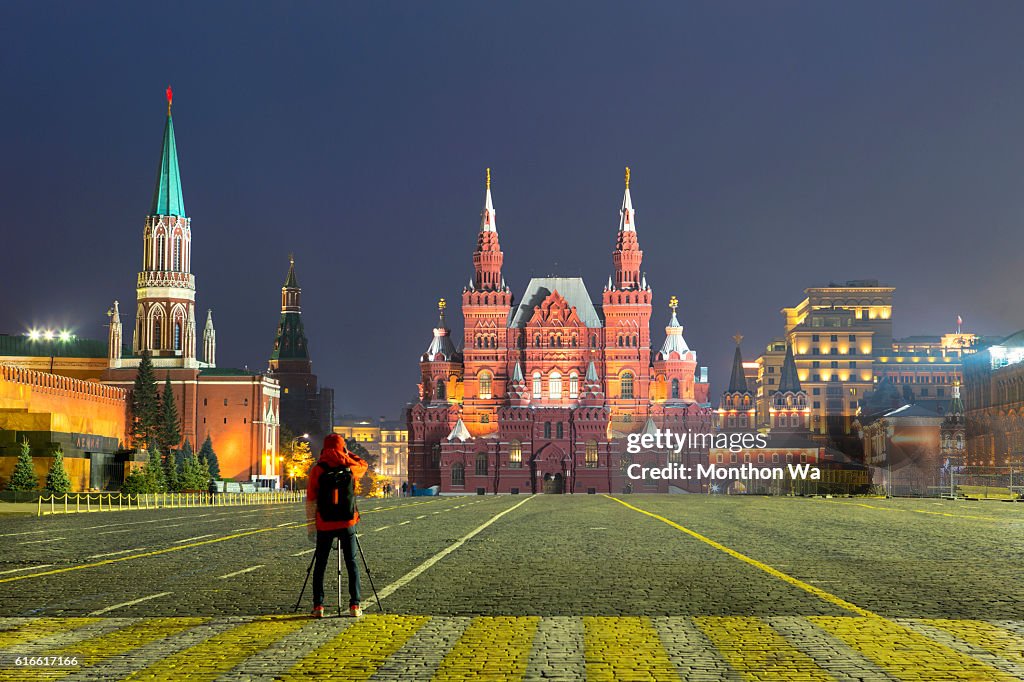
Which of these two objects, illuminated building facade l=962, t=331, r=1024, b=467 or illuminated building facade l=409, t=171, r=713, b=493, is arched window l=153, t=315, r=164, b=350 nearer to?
illuminated building facade l=409, t=171, r=713, b=493

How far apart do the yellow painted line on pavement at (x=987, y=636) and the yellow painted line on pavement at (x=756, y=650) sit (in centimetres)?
202

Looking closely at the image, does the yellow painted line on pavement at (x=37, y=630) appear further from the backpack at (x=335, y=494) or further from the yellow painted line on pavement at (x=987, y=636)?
the yellow painted line on pavement at (x=987, y=636)

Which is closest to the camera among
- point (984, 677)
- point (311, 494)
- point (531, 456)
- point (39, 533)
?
point (984, 677)

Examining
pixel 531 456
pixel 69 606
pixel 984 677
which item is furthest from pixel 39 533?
pixel 531 456

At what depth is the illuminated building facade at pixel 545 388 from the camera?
456 feet

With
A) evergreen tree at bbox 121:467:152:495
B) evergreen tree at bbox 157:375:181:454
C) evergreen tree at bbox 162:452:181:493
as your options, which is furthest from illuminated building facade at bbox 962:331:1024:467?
evergreen tree at bbox 157:375:181:454

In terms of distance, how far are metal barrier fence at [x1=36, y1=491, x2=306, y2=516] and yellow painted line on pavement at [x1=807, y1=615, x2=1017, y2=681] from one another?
4633 cm

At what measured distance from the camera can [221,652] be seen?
41.1 ft

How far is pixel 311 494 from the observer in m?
15.5

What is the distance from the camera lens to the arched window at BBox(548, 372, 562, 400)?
14600cm

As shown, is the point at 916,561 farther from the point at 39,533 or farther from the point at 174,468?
the point at 174,468

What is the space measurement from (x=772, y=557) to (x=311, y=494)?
12.6 meters

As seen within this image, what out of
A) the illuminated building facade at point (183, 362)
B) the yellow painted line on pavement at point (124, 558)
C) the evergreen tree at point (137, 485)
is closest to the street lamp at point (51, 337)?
the illuminated building facade at point (183, 362)

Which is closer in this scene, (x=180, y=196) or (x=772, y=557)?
(x=772, y=557)
